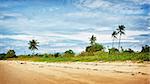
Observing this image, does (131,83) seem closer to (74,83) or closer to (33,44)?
(74,83)

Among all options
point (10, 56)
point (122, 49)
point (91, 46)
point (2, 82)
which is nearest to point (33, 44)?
point (10, 56)

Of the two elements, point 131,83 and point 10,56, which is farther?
point 10,56

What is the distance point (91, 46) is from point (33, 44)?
50.0 ft

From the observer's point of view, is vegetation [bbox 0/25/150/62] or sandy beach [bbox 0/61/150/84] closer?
sandy beach [bbox 0/61/150/84]

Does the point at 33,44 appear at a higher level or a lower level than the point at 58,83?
higher

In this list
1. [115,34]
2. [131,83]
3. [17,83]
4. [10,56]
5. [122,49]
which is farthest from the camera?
[10,56]

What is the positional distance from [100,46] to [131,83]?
41782mm

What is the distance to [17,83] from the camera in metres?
5.07

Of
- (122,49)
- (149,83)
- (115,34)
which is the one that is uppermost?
(115,34)

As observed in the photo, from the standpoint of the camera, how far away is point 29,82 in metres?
5.26

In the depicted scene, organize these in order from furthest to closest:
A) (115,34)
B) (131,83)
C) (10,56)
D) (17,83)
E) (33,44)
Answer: (33,44) → (10,56) → (115,34) → (131,83) → (17,83)

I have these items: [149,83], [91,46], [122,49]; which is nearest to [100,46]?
[91,46]

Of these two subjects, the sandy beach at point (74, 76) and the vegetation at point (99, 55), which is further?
the vegetation at point (99, 55)

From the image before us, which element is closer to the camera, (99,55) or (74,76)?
(74,76)
